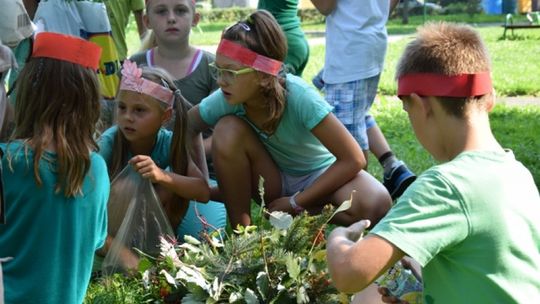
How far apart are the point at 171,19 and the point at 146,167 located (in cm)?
129

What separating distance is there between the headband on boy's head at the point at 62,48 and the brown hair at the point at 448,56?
1.10 metres

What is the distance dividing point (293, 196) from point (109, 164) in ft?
2.73

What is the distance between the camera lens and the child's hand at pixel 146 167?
12.8 ft

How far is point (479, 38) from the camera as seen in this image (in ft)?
8.73

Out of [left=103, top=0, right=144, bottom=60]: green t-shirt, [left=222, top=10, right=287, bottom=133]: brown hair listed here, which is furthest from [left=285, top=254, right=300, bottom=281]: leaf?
[left=103, top=0, right=144, bottom=60]: green t-shirt

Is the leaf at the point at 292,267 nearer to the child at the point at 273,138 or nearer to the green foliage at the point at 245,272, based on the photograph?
the green foliage at the point at 245,272

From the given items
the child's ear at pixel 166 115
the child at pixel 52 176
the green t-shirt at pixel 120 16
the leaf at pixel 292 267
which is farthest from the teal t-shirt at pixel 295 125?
the green t-shirt at pixel 120 16

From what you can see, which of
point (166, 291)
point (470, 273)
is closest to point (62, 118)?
point (166, 291)

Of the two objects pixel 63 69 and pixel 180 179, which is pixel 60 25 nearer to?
pixel 180 179

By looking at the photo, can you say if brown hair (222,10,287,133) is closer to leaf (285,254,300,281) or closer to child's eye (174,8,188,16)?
child's eye (174,8,188,16)

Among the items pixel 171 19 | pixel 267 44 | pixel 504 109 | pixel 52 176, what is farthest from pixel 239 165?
pixel 504 109

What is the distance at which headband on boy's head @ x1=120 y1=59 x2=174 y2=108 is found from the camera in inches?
161

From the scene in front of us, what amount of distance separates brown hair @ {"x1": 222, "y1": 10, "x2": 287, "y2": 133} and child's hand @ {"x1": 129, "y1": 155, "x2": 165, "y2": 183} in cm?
58

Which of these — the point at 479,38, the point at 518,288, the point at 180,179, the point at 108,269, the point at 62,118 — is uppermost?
the point at 479,38
